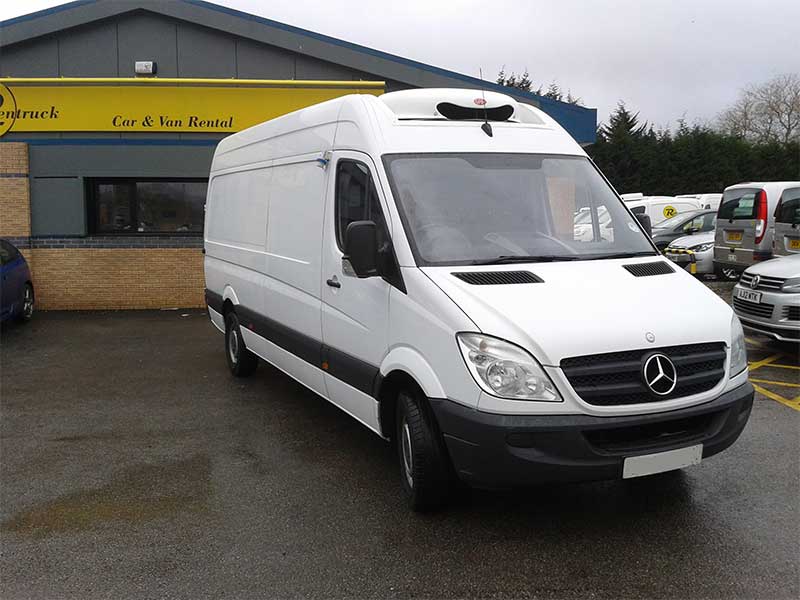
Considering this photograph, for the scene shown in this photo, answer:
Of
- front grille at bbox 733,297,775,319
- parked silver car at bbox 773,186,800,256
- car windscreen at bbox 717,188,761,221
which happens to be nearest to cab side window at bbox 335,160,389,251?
front grille at bbox 733,297,775,319

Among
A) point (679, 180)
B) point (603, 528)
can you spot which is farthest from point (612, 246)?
point (679, 180)

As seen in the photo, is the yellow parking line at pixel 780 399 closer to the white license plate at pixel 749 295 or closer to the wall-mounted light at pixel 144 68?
the white license plate at pixel 749 295

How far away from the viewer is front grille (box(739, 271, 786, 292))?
328 inches

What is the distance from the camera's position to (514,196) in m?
4.77

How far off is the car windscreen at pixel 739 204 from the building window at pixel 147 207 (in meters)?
9.95

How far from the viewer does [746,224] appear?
13.9m

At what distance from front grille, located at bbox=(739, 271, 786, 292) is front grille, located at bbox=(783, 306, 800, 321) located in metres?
0.26

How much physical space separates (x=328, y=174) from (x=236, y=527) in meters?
2.49

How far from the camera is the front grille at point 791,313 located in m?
8.07

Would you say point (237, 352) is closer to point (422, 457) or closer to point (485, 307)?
point (422, 457)

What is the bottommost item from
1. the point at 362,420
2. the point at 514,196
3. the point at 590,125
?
the point at 362,420

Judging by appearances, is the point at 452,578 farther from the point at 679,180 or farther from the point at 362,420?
the point at 679,180

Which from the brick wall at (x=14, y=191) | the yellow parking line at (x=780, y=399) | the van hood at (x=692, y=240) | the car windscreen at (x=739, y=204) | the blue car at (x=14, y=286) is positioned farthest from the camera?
the van hood at (x=692, y=240)

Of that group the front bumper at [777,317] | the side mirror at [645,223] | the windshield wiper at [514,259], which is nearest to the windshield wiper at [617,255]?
the windshield wiper at [514,259]
